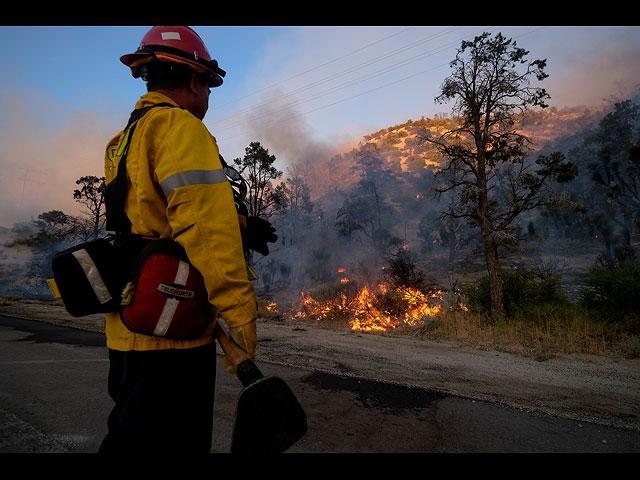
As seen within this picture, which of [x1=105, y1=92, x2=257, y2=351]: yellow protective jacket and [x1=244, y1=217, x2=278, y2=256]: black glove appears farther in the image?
[x1=244, y1=217, x2=278, y2=256]: black glove

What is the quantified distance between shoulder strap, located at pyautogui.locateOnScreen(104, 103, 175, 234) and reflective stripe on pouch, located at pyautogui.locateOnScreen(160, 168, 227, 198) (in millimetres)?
245

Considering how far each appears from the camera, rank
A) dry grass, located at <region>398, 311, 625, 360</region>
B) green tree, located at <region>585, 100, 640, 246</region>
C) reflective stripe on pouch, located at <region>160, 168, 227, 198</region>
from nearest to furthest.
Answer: reflective stripe on pouch, located at <region>160, 168, 227, 198</region> → dry grass, located at <region>398, 311, 625, 360</region> → green tree, located at <region>585, 100, 640, 246</region>

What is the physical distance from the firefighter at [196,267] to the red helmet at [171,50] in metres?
0.34

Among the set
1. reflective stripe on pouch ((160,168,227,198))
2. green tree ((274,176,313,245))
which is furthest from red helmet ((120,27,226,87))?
green tree ((274,176,313,245))

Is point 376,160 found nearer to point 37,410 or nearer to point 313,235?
point 313,235

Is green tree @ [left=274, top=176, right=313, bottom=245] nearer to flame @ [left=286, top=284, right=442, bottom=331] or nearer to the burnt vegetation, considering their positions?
the burnt vegetation

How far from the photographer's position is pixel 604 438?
2.82 meters

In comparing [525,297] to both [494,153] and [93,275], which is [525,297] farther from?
[93,275]

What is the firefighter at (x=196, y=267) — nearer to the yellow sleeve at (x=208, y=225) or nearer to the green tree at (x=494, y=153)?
the yellow sleeve at (x=208, y=225)

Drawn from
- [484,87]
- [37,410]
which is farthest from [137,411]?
[484,87]

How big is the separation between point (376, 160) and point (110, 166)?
52.1 m

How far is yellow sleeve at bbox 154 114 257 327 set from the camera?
1266mm

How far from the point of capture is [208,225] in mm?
1277

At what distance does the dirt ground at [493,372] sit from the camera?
364 centimetres
